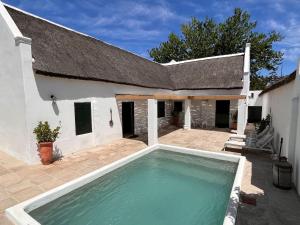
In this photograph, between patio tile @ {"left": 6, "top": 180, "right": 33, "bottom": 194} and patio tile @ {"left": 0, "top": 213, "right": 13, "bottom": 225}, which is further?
patio tile @ {"left": 6, "top": 180, "right": 33, "bottom": 194}

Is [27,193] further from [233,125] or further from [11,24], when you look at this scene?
[233,125]

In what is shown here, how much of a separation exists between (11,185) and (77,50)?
30.9 feet

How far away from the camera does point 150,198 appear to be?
7.30 m

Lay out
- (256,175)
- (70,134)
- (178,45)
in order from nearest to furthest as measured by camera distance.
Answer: (256,175) → (70,134) → (178,45)

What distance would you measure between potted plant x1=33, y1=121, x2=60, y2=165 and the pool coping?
8.88 feet

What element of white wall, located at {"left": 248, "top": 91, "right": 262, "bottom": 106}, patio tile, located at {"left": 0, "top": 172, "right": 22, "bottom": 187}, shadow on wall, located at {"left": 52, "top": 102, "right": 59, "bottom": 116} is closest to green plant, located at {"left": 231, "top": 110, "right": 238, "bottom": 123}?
white wall, located at {"left": 248, "top": 91, "right": 262, "bottom": 106}

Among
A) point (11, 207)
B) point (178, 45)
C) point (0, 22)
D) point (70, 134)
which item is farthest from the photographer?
point (178, 45)

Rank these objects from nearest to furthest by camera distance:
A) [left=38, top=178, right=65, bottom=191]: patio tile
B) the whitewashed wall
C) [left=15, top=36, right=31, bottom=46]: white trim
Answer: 1. [left=38, top=178, right=65, bottom=191]: patio tile
2. [left=15, top=36, right=31, bottom=46]: white trim
3. the whitewashed wall

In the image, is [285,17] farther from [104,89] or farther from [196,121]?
[104,89]

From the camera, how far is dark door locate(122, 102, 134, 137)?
15919mm

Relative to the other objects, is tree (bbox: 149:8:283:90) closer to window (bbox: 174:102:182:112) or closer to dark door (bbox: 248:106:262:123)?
dark door (bbox: 248:106:262:123)

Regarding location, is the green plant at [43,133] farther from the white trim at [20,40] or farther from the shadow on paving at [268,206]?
the shadow on paving at [268,206]

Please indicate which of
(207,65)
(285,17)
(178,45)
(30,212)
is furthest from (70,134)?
(178,45)

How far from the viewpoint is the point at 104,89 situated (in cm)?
1331
